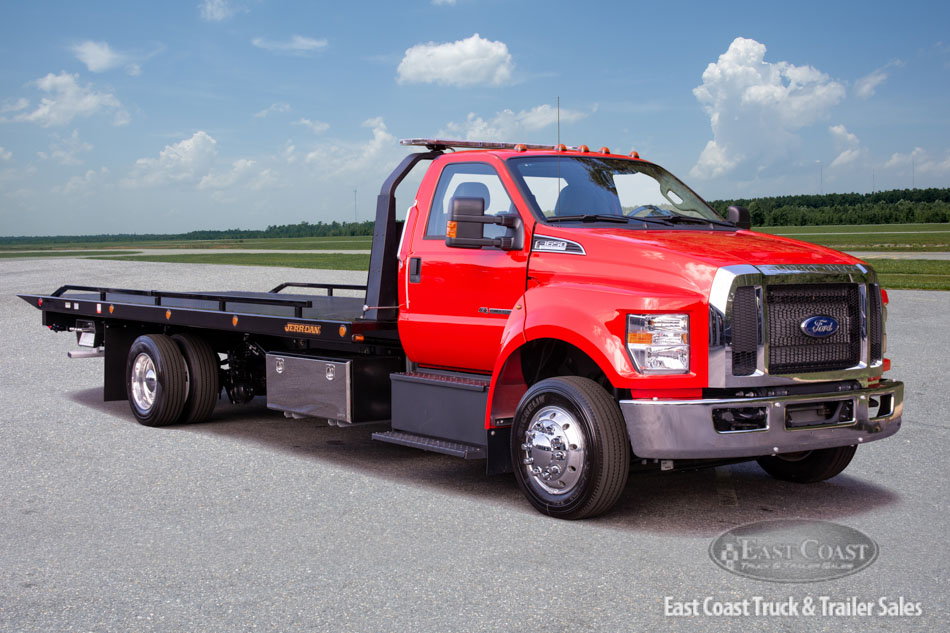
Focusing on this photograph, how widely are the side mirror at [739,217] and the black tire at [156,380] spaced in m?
5.12

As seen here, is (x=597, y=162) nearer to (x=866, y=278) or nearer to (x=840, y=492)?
(x=866, y=278)

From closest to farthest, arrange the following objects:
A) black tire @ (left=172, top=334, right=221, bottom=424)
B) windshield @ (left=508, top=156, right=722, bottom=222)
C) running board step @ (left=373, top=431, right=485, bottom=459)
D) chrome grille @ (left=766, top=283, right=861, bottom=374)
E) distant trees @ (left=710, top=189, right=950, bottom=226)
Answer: chrome grille @ (left=766, top=283, right=861, bottom=374)
running board step @ (left=373, top=431, right=485, bottom=459)
windshield @ (left=508, top=156, right=722, bottom=222)
black tire @ (left=172, top=334, right=221, bottom=424)
distant trees @ (left=710, top=189, right=950, bottom=226)

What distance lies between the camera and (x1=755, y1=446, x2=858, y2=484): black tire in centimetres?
688

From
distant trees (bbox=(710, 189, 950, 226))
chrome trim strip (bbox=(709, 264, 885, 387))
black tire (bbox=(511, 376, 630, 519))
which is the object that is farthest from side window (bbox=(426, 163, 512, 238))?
distant trees (bbox=(710, 189, 950, 226))

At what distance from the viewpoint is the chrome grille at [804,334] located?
19.4ft

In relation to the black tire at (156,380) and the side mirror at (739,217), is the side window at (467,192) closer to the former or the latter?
the side mirror at (739,217)

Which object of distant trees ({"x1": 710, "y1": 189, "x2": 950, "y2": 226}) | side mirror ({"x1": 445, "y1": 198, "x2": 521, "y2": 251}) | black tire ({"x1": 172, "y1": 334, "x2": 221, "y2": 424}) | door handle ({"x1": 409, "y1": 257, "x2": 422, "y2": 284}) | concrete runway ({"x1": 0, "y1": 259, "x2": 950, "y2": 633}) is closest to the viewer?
concrete runway ({"x1": 0, "y1": 259, "x2": 950, "y2": 633})

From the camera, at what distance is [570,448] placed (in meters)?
6.01

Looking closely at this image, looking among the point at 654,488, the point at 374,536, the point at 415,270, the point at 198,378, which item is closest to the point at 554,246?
the point at 415,270

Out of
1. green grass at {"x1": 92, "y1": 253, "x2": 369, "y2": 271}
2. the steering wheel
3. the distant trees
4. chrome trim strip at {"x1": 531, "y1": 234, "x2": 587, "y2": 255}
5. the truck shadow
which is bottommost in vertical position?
the truck shadow

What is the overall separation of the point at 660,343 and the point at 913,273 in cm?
2580

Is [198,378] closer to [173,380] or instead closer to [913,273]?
[173,380]

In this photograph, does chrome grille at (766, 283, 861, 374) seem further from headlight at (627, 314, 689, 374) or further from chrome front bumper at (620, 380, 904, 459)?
headlight at (627, 314, 689, 374)

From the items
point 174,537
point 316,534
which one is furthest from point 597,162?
point 174,537
